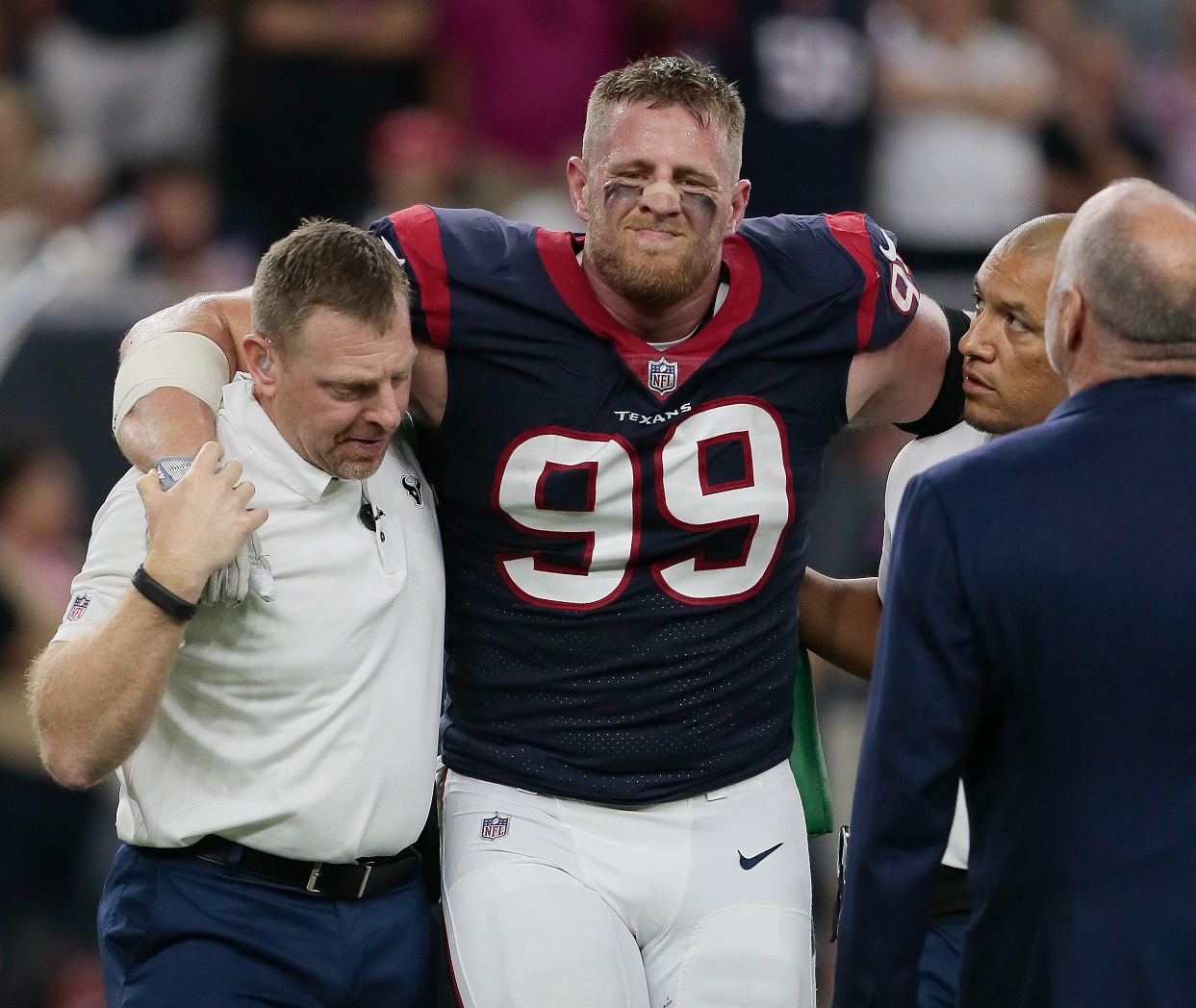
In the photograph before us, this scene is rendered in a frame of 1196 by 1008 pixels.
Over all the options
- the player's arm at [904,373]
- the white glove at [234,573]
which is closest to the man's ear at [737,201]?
the player's arm at [904,373]

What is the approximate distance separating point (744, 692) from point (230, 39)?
4.15 m

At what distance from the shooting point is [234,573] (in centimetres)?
238

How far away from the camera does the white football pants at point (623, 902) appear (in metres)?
2.53

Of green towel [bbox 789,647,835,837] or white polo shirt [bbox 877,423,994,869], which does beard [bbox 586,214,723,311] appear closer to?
white polo shirt [bbox 877,423,994,869]

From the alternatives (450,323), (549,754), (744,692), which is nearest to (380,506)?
(450,323)

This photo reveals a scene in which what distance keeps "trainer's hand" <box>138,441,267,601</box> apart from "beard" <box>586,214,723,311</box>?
0.67 metres

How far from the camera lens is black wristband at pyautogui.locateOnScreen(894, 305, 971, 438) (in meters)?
2.92

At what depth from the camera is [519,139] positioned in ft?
20.5

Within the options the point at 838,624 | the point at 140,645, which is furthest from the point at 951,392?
the point at 140,645

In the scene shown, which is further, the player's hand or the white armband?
the white armband

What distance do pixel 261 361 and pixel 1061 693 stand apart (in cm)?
122

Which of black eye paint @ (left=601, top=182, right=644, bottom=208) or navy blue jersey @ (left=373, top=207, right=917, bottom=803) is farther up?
black eye paint @ (left=601, top=182, right=644, bottom=208)

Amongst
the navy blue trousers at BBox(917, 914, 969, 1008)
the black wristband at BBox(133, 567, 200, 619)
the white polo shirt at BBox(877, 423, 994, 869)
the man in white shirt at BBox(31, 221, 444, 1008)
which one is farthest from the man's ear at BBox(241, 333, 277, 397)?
the navy blue trousers at BBox(917, 914, 969, 1008)

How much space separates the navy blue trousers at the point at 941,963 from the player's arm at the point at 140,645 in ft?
3.98
